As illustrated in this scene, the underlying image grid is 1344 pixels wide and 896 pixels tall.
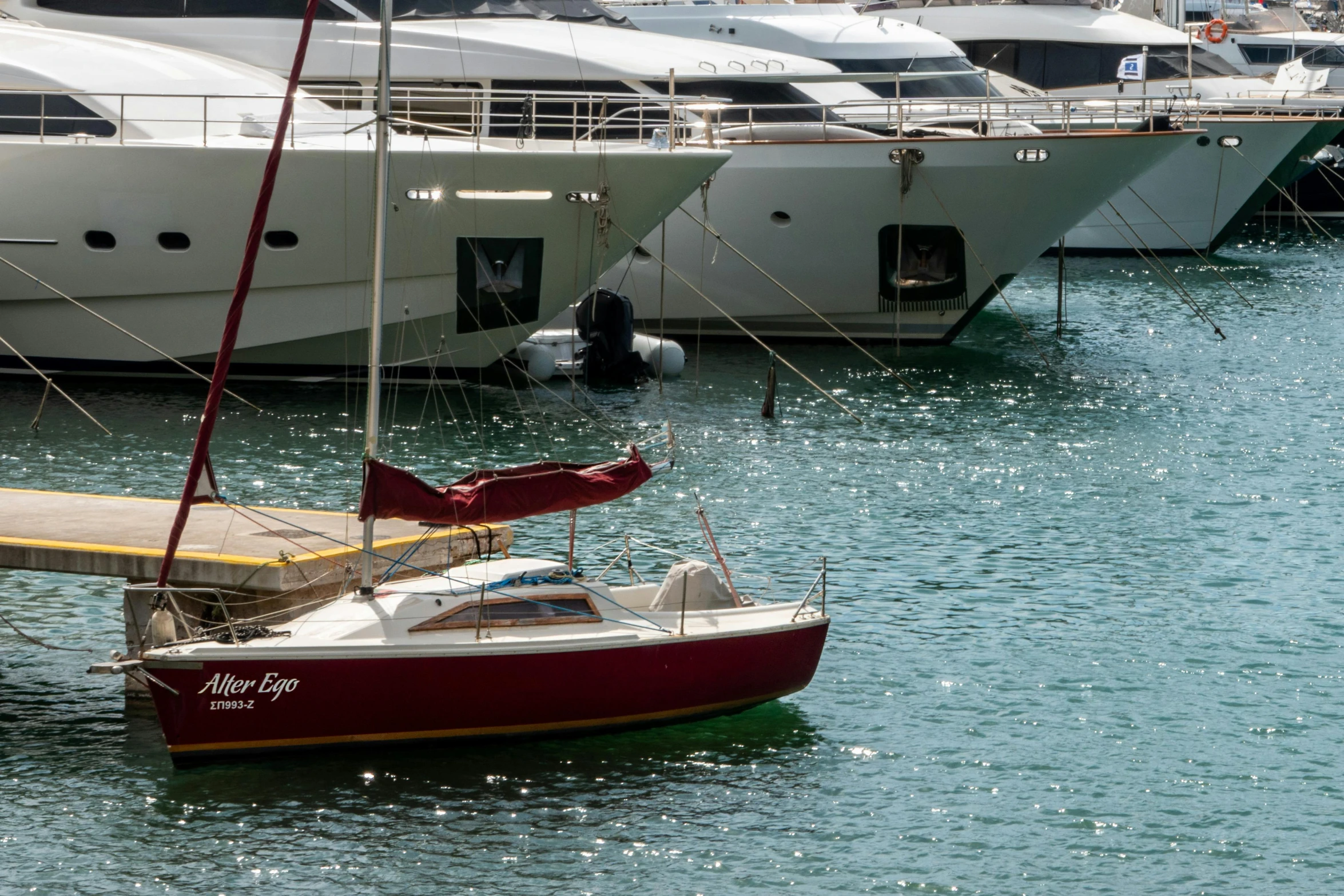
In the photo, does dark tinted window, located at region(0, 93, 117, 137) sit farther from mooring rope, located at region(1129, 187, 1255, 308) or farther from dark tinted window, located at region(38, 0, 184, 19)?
mooring rope, located at region(1129, 187, 1255, 308)

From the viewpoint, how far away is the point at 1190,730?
12703mm

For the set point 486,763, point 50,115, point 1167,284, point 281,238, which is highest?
point 50,115

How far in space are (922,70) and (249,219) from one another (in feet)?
58.4

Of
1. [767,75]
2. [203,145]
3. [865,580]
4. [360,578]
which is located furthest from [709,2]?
[360,578]

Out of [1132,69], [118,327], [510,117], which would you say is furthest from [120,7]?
[1132,69]

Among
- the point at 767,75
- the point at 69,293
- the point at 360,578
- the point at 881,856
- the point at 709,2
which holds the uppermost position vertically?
the point at 709,2

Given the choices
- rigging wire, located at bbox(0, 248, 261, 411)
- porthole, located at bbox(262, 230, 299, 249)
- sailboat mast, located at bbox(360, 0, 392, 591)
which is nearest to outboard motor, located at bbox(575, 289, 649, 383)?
porthole, located at bbox(262, 230, 299, 249)

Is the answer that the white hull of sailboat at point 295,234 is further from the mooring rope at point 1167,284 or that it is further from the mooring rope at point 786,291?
the mooring rope at point 1167,284

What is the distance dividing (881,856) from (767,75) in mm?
19876

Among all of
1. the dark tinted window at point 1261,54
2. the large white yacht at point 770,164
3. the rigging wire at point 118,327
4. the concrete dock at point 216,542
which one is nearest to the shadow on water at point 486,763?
the concrete dock at point 216,542

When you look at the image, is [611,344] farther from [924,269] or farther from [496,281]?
[924,269]

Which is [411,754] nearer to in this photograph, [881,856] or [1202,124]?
[881,856]

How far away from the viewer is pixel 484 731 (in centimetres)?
1179

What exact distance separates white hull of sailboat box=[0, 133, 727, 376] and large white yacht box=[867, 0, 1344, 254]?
19170 millimetres
